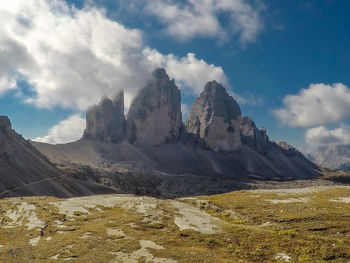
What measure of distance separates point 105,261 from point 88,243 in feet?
17.1

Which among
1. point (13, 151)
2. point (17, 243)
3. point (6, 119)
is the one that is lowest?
point (17, 243)

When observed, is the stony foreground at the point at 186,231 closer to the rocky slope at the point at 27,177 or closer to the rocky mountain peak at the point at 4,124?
the rocky slope at the point at 27,177

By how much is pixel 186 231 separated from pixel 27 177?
12121 centimetres

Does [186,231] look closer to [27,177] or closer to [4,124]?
[27,177]

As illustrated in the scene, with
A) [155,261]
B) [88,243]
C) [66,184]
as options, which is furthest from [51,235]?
[66,184]

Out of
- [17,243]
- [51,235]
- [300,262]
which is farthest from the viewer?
[51,235]

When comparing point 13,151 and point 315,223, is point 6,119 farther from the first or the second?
point 315,223

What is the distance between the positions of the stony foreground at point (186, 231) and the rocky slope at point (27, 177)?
71669 millimetres

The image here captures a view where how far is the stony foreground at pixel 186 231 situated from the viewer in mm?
24734

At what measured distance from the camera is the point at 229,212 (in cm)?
4178

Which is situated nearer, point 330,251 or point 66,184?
point 330,251

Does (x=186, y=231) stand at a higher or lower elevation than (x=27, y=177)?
lower

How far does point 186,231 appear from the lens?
104 feet

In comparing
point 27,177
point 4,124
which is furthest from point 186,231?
point 4,124
